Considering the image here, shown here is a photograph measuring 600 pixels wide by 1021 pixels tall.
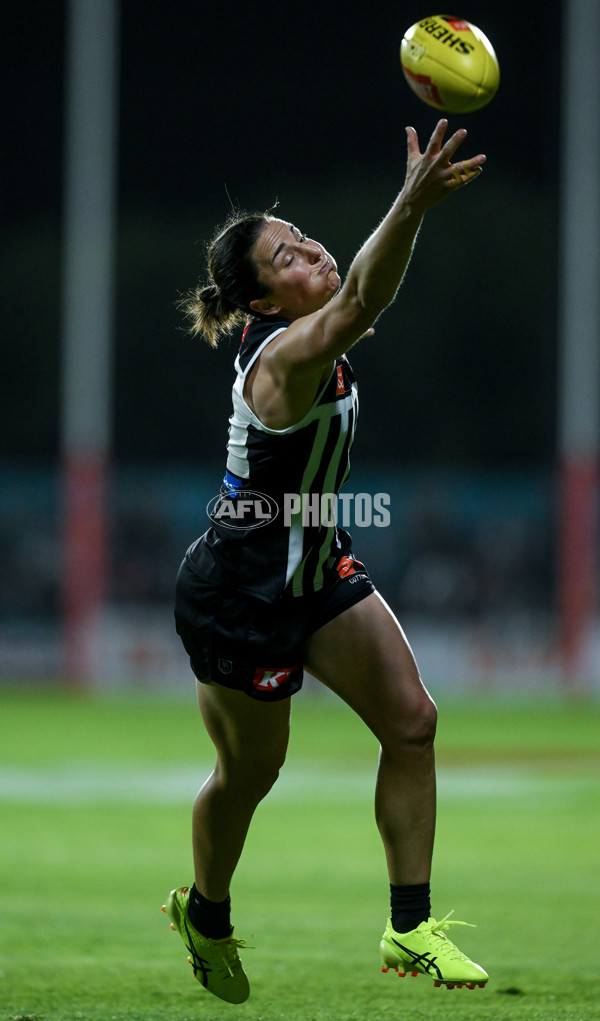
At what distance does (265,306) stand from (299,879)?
11.9 feet

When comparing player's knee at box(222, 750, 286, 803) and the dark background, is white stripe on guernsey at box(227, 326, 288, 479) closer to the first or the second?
player's knee at box(222, 750, 286, 803)

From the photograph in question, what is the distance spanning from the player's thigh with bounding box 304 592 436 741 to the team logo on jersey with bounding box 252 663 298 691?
0.45 feet

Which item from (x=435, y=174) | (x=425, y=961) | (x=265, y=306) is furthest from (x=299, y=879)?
(x=435, y=174)

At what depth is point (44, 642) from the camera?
62.5 ft

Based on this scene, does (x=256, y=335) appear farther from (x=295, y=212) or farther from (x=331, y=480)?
(x=295, y=212)

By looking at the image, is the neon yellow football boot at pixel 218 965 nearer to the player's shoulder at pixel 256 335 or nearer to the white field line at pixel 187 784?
the player's shoulder at pixel 256 335

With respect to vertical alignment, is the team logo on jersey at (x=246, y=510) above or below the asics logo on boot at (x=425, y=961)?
above

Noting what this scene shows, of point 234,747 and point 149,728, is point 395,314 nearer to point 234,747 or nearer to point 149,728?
point 149,728

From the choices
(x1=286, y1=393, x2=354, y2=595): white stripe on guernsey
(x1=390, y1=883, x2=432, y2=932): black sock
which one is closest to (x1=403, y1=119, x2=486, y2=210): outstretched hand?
(x1=286, y1=393, x2=354, y2=595): white stripe on guernsey

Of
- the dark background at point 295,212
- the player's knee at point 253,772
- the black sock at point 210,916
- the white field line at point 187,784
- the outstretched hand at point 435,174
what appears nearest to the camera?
the outstretched hand at point 435,174

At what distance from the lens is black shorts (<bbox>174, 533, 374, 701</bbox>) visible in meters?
4.17

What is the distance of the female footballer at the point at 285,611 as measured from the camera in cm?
413

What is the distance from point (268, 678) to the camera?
13.7ft

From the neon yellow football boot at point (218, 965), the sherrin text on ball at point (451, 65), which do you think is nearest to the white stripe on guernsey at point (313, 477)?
the sherrin text on ball at point (451, 65)
